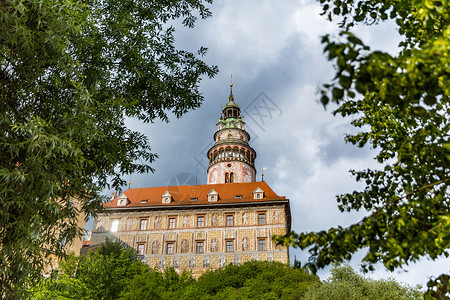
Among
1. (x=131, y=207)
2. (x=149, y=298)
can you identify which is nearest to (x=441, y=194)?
(x=149, y=298)

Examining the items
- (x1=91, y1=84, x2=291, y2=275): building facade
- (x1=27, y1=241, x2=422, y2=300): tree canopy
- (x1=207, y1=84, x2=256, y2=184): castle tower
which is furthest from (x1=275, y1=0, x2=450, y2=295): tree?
(x1=207, y1=84, x2=256, y2=184): castle tower

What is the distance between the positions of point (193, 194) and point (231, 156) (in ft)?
40.4

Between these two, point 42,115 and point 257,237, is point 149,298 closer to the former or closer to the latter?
point 257,237

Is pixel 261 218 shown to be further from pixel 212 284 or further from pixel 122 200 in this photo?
pixel 122 200

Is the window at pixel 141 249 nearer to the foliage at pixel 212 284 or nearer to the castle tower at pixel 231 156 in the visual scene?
the foliage at pixel 212 284

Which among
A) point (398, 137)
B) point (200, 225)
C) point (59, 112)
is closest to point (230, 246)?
point (200, 225)

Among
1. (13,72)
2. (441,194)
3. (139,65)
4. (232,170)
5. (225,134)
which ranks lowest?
(441,194)

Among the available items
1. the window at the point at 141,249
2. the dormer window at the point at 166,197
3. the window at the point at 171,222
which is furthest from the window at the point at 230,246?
the window at the point at 141,249

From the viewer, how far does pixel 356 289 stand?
73.9 ft

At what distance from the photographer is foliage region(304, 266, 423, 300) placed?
2165 cm

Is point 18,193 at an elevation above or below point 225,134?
below

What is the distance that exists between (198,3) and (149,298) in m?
21.2

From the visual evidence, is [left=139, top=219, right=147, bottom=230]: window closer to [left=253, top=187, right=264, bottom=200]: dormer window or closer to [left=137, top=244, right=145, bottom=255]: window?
[left=137, top=244, right=145, bottom=255]: window

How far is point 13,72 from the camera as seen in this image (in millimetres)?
8195
